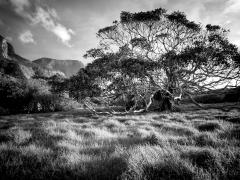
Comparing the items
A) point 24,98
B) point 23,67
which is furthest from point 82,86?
point 23,67

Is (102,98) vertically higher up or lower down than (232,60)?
lower down

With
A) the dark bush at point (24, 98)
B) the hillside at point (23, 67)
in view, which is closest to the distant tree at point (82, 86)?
the dark bush at point (24, 98)

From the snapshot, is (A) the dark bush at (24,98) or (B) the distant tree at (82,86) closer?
(B) the distant tree at (82,86)

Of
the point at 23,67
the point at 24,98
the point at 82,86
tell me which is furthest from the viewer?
the point at 23,67

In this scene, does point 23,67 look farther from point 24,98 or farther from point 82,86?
point 82,86

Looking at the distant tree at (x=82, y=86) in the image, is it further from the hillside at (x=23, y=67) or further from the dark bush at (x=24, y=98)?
the hillside at (x=23, y=67)

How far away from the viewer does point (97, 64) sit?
39.7 feet

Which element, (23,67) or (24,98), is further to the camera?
(23,67)

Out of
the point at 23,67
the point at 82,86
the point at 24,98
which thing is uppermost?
the point at 23,67

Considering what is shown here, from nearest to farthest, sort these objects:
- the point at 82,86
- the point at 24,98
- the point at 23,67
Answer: the point at 82,86 → the point at 24,98 → the point at 23,67

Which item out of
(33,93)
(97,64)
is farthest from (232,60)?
(33,93)

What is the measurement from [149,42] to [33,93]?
2628 centimetres

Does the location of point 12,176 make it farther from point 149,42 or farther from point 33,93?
point 33,93

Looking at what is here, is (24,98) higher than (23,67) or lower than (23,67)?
lower
